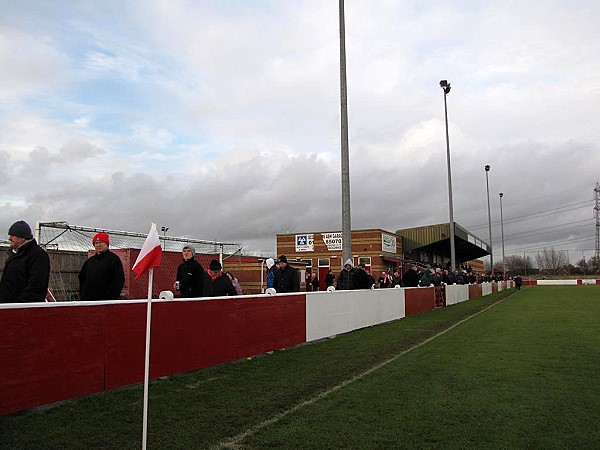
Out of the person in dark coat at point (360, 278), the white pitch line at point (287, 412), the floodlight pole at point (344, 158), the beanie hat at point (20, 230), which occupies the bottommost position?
the white pitch line at point (287, 412)

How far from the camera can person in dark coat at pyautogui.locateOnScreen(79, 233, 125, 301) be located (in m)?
7.25

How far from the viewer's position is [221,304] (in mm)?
8734

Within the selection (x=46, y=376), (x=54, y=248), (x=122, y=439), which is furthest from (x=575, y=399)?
(x=54, y=248)

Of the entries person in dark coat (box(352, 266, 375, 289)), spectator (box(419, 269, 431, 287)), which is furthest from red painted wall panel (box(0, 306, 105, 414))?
spectator (box(419, 269, 431, 287))

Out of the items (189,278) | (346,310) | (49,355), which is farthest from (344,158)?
(49,355)

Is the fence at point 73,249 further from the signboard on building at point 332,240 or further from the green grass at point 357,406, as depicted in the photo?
the signboard on building at point 332,240

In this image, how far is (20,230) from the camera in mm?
6133

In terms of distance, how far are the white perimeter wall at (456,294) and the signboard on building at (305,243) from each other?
80.5 ft

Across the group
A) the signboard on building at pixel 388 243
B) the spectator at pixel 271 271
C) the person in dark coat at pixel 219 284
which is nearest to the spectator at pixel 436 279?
the spectator at pixel 271 271

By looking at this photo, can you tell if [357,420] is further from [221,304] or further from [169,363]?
[221,304]

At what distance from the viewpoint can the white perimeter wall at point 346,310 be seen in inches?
474

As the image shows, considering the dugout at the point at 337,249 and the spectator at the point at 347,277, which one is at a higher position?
the dugout at the point at 337,249

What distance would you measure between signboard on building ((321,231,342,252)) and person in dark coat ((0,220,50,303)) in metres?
49.4

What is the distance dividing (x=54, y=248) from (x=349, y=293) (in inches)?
295
